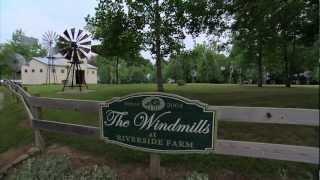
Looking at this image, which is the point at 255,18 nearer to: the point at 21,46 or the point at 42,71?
the point at 42,71

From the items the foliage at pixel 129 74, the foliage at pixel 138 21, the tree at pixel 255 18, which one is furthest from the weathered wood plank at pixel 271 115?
the foliage at pixel 129 74

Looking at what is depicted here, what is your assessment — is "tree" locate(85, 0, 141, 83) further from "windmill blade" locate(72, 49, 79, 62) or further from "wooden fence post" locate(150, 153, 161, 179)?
"wooden fence post" locate(150, 153, 161, 179)

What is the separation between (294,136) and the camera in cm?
602

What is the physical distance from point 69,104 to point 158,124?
1983 millimetres

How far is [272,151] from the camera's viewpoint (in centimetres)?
403

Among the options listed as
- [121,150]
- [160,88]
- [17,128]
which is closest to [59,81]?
[160,88]

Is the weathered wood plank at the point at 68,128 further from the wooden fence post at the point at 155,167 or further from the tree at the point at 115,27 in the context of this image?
the tree at the point at 115,27

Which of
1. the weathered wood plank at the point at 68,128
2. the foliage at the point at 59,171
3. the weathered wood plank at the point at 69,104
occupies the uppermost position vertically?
the weathered wood plank at the point at 69,104

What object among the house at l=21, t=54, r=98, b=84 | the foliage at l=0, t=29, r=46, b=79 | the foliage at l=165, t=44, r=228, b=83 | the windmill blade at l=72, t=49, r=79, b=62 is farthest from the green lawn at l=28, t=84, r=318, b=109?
the foliage at l=0, t=29, r=46, b=79

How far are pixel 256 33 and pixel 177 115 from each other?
646 centimetres

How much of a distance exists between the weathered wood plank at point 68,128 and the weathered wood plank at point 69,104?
10.9 inches

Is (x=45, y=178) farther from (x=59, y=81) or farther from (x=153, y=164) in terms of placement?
(x=59, y=81)

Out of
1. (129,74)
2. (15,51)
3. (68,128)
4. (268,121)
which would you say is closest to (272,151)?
(268,121)

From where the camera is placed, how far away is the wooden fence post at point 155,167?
4719mm
